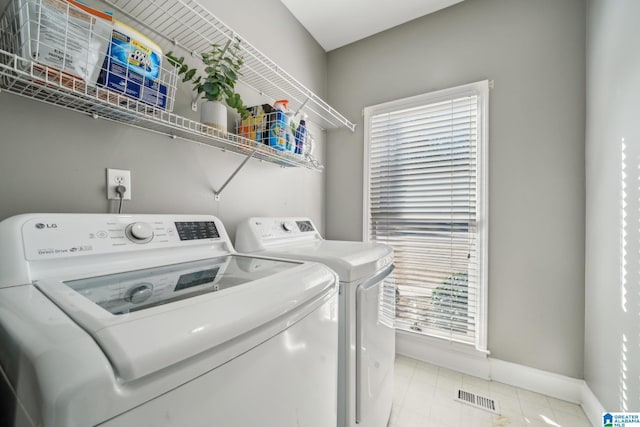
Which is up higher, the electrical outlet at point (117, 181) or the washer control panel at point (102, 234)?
the electrical outlet at point (117, 181)

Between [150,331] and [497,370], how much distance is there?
2.35 meters

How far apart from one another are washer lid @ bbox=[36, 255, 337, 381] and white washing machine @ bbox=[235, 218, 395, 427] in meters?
0.19

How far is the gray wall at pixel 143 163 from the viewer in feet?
2.90

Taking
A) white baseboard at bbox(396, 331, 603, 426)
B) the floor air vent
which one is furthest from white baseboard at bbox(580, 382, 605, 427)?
the floor air vent

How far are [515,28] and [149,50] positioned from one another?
2332 millimetres

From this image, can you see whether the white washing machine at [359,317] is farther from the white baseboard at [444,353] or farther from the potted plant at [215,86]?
the white baseboard at [444,353]

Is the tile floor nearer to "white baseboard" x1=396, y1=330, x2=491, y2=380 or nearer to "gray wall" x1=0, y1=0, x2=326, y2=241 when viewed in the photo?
"white baseboard" x1=396, y1=330, x2=491, y2=380

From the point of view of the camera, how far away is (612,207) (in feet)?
4.64

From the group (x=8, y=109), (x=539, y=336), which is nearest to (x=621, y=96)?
(x=539, y=336)

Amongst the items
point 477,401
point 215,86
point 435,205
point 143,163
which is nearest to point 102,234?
point 143,163

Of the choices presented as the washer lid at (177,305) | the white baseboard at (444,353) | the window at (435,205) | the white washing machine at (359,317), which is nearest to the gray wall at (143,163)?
the white washing machine at (359,317)

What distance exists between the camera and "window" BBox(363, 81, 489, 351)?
6.63 feet

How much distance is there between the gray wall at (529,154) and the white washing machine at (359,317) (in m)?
1.05

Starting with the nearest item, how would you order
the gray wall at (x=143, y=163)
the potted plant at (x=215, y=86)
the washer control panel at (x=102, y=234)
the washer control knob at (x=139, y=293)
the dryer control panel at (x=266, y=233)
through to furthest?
the washer control knob at (x=139, y=293) → the washer control panel at (x=102, y=234) → the gray wall at (x=143, y=163) → the potted plant at (x=215, y=86) → the dryer control panel at (x=266, y=233)
